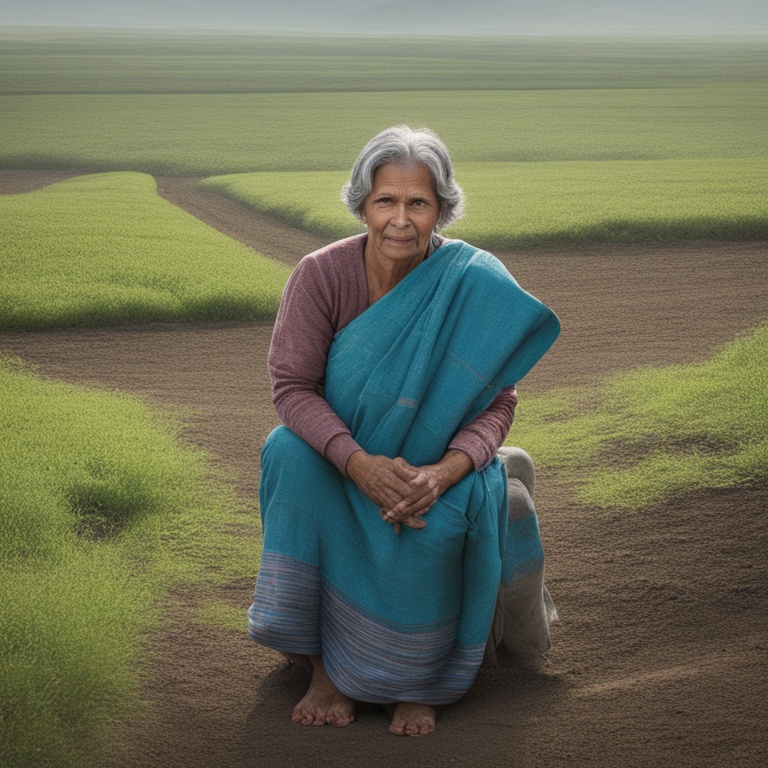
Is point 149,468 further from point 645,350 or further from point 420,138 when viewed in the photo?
point 645,350

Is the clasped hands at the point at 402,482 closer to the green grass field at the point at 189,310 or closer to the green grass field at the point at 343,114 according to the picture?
the green grass field at the point at 189,310

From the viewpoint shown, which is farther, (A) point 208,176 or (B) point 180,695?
(A) point 208,176

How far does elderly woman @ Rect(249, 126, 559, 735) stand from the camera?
3209 millimetres

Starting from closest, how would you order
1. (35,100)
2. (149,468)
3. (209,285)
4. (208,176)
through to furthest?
1. (149,468)
2. (209,285)
3. (208,176)
4. (35,100)

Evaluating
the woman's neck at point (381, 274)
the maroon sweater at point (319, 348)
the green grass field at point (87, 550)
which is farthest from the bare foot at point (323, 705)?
the woman's neck at point (381, 274)

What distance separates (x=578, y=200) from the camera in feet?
51.2

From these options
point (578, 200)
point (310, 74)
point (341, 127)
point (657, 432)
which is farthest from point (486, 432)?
point (310, 74)

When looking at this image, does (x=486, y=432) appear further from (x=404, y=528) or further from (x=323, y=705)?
(x=323, y=705)

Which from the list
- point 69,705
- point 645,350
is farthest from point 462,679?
point 645,350

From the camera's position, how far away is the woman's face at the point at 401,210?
332 centimetres

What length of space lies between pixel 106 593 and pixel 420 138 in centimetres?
226

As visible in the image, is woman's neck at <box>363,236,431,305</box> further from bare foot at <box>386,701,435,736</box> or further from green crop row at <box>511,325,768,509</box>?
green crop row at <box>511,325,768,509</box>

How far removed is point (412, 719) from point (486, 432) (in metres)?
0.98

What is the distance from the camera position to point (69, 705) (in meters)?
3.28
